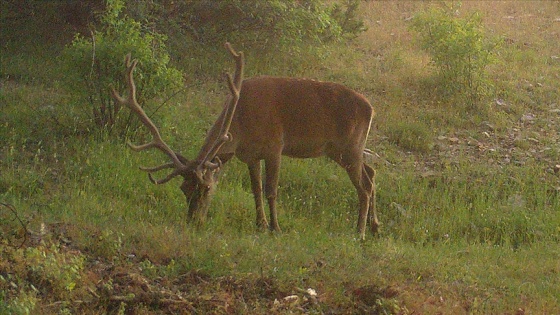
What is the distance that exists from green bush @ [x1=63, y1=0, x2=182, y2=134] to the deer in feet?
6.14

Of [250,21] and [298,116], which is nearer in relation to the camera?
[298,116]

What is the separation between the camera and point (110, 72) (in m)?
10.5

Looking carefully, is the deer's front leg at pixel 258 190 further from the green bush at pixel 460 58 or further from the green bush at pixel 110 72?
the green bush at pixel 460 58

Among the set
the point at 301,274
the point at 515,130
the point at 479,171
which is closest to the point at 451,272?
the point at 301,274

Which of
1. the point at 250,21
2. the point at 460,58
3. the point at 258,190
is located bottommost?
the point at 258,190

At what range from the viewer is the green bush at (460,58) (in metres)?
13.7

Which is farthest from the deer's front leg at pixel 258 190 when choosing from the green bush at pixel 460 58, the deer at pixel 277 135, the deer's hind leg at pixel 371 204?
the green bush at pixel 460 58

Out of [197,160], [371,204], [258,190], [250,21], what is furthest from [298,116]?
[250,21]

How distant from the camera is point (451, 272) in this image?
730cm

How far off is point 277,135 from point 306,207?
1.39 metres

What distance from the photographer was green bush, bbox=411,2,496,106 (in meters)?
13.7

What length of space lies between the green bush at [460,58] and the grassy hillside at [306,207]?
0.88 ft

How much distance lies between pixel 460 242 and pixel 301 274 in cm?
293

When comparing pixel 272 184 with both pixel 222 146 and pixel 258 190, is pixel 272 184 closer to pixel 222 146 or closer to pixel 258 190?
pixel 258 190
